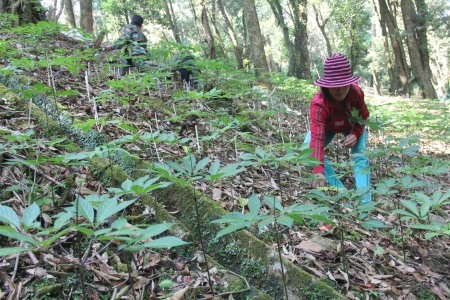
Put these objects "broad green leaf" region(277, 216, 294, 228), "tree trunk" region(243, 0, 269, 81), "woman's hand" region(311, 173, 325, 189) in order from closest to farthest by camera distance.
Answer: "broad green leaf" region(277, 216, 294, 228)
"woman's hand" region(311, 173, 325, 189)
"tree trunk" region(243, 0, 269, 81)

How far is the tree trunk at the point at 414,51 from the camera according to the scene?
13.8 m

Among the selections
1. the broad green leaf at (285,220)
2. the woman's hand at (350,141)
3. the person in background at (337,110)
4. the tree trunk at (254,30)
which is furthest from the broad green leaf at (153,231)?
the tree trunk at (254,30)

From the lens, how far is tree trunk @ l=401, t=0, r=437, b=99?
13797 millimetres

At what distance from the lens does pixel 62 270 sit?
1481 millimetres

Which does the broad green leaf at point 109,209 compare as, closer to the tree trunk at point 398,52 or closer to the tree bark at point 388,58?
the tree trunk at point 398,52

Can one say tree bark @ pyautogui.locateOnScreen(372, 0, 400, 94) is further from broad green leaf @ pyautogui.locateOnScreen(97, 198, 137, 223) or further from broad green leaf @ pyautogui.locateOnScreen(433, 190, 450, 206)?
broad green leaf @ pyautogui.locateOnScreen(97, 198, 137, 223)

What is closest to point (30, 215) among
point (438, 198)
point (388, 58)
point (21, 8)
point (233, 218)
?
point (233, 218)

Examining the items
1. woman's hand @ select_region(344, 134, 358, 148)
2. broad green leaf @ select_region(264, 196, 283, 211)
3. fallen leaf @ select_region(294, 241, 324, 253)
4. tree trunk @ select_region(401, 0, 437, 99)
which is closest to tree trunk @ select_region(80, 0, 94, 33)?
woman's hand @ select_region(344, 134, 358, 148)

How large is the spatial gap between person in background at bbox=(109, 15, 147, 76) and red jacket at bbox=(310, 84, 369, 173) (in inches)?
128

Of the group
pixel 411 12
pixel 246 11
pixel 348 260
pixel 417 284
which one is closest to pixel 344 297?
pixel 348 260

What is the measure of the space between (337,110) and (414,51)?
544 inches

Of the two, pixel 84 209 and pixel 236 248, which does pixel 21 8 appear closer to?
pixel 236 248

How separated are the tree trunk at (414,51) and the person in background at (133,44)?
1299 cm

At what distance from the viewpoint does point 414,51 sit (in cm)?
1402
